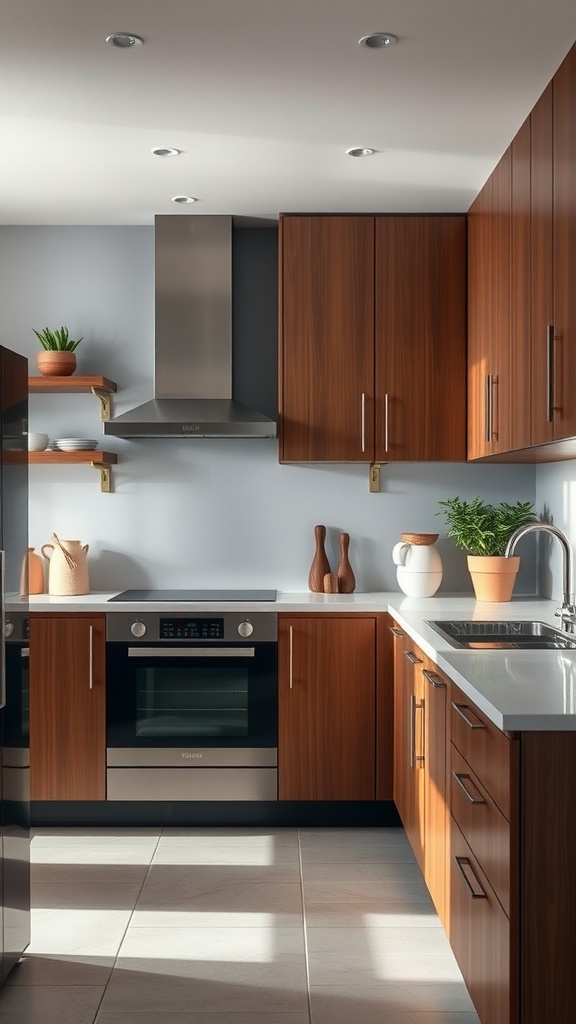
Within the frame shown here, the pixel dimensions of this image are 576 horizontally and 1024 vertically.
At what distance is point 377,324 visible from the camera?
3967 mm

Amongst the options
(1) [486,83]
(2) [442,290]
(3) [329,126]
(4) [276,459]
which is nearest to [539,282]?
(1) [486,83]

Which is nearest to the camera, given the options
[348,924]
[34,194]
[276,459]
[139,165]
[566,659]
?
[566,659]

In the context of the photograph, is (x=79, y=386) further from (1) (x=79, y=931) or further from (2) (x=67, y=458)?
(1) (x=79, y=931)

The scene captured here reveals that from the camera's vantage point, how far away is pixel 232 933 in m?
2.89

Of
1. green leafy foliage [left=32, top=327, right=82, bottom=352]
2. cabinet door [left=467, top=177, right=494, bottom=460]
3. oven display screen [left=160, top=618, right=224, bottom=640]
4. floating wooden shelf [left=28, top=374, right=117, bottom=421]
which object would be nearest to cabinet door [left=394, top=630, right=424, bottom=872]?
oven display screen [left=160, top=618, right=224, bottom=640]

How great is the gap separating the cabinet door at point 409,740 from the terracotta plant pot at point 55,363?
1.81 m

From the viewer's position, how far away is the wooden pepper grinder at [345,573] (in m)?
4.20

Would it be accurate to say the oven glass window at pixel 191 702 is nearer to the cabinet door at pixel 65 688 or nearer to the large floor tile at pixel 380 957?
the cabinet door at pixel 65 688

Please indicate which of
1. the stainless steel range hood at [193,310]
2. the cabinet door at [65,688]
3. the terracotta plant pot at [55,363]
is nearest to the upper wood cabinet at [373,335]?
the stainless steel range hood at [193,310]

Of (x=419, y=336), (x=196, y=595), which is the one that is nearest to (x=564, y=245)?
(x=419, y=336)

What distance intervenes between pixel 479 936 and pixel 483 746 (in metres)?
0.42

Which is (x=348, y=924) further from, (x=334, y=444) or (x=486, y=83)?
(x=486, y=83)

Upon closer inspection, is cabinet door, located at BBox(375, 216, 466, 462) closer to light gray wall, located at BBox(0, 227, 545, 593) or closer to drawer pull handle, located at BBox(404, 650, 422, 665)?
light gray wall, located at BBox(0, 227, 545, 593)

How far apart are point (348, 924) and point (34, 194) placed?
9.59 ft
